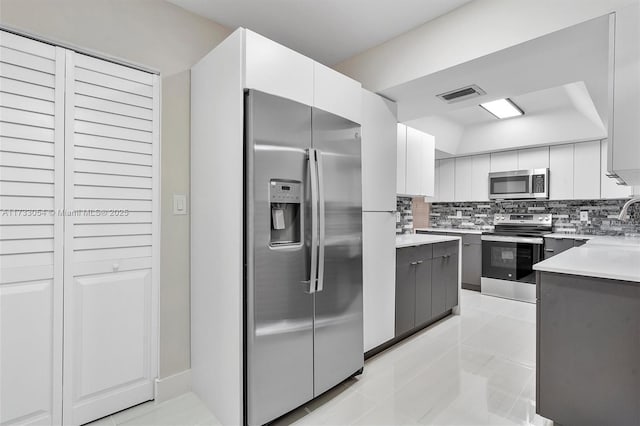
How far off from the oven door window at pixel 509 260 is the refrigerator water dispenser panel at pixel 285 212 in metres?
3.77

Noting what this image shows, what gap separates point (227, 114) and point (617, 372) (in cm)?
232

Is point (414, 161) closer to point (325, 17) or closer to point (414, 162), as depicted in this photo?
point (414, 162)

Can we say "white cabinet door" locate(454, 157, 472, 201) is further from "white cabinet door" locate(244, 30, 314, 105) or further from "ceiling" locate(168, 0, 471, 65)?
"white cabinet door" locate(244, 30, 314, 105)

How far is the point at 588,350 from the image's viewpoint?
1.59 meters

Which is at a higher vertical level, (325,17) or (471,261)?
(325,17)

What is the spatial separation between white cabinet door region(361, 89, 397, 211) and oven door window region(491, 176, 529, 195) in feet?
9.46

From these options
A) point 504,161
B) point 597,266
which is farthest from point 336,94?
point 504,161

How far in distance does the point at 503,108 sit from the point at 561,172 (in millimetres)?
1244

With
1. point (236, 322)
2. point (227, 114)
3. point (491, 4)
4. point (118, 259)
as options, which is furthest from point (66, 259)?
point (491, 4)

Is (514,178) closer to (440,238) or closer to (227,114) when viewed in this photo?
(440,238)

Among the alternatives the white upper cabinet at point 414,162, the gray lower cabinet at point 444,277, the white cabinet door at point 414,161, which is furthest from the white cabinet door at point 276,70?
the gray lower cabinet at point 444,277

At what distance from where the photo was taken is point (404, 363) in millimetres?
2518

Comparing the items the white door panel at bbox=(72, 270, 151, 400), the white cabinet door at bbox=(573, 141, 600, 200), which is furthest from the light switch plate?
the white cabinet door at bbox=(573, 141, 600, 200)

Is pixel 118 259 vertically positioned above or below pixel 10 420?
above
